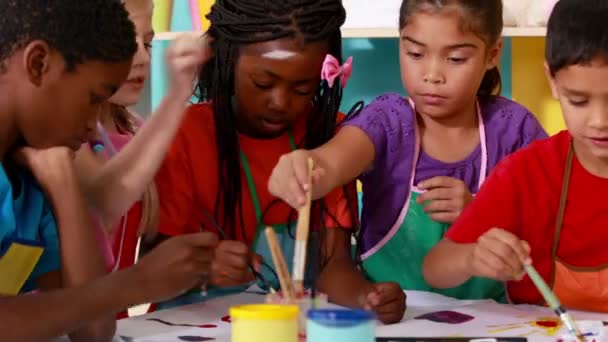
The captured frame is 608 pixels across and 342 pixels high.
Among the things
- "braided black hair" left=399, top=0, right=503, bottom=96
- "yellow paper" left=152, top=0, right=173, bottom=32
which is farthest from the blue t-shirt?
"yellow paper" left=152, top=0, right=173, bottom=32

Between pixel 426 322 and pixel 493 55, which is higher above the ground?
pixel 493 55

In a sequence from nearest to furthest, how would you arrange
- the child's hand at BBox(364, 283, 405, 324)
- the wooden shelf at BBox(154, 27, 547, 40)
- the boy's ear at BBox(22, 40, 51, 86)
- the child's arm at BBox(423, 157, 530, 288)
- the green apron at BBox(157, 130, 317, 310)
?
the boy's ear at BBox(22, 40, 51, 86) < the child's hand at BBox(364, 283, 405, 324) < the child's arm at BBox(423, 157, 530, 288) < the green apron at BBox(157, 130, 317, 310) < the wooden shelf at BBox(154, 27, 547, 40)

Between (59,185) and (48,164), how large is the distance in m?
0.03

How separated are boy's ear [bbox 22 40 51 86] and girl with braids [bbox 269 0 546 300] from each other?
439mm

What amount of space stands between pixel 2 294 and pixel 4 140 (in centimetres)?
19

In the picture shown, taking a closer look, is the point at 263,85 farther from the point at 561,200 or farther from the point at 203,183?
the point at 561,200

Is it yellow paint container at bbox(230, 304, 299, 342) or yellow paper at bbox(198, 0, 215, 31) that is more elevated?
yellow paper at bbox(198, 0, 215, 31)

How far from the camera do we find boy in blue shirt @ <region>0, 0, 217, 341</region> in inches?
39.7

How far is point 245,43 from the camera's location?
1.41m

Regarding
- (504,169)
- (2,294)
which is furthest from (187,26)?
(2,294)

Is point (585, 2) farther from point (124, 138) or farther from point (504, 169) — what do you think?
point (124, 138)

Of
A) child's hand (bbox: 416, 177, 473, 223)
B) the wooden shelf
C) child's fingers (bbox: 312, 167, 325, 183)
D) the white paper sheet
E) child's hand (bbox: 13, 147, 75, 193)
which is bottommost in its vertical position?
child's hand (bbox: 416, 177, 473, 223)

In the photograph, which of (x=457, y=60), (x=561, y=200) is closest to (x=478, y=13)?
(x=457, y=60)

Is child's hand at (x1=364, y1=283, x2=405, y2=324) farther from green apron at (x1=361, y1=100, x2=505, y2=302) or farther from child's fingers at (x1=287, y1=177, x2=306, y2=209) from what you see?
green apron at (x1=361, y1=100, x2=505, y2=302)
